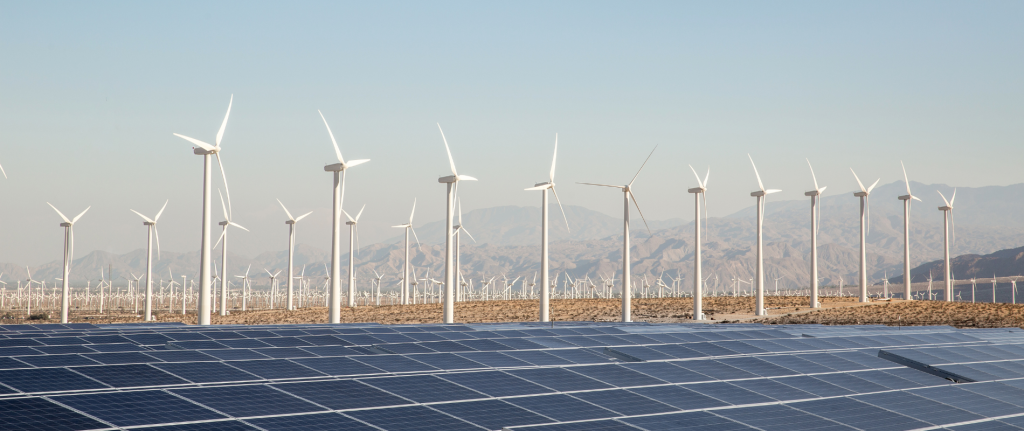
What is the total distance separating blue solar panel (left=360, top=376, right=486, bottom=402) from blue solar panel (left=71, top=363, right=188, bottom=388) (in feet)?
15.2

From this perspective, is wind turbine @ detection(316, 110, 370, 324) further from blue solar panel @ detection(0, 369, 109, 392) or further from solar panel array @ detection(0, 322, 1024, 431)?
blue solar panel @ detection(0, 369, 109, 392)

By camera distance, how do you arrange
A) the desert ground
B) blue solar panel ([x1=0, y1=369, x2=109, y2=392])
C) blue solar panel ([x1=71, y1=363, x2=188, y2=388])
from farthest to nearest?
the desert ground, blue solar panel ([x1=71, y1=363, x2=188, y2=388]), blue solar panel ([x1=0, y1=369, x2=109, y2=392])

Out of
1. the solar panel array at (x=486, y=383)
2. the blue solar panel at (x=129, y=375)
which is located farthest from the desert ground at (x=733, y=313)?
the blue solar panel at (x=129, y=375)

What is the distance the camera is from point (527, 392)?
2066cm

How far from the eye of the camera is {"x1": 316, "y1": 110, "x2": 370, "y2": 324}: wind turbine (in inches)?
2327

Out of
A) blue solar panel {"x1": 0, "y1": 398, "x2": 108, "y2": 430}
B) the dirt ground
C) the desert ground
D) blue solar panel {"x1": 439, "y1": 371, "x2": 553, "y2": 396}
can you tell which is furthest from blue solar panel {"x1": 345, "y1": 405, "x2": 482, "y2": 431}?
the dirt ground

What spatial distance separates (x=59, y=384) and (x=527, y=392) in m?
10.6

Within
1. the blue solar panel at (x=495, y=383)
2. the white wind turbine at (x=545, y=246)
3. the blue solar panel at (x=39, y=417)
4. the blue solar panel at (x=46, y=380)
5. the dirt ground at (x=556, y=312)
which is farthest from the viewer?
the dirt ground at (x=556, y=312)

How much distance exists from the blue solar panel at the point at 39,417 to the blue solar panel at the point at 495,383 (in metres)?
8.74

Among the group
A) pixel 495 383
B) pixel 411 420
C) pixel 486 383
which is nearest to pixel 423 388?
pixel 486 383

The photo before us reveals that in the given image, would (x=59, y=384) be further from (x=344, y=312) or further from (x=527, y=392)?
(x=344, y=312)

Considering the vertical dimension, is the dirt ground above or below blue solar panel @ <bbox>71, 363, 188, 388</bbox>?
below

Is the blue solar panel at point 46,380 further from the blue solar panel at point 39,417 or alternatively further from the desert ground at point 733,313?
the desert ground at point 733,313

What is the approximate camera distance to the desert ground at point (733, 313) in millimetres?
85188
